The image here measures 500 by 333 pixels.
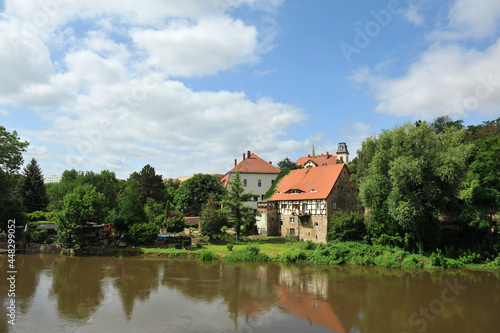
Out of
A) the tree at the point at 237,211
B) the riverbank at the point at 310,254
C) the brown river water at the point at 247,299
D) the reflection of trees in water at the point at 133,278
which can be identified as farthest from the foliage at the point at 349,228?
the reflection of trees in water at the point at 133,278

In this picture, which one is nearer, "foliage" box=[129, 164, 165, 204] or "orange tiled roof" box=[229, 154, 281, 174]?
"orange tiled roof" box=[229, 154, 281, 174]

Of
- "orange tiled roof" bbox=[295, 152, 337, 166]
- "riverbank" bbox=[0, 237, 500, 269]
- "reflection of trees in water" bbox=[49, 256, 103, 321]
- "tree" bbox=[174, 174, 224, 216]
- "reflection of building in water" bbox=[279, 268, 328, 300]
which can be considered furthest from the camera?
"orange tiled roof" bbox=[295, 152, 337, 166]

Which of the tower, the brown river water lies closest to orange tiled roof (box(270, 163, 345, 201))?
the brown river water

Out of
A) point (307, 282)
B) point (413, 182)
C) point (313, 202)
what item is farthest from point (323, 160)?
point (307, 282)

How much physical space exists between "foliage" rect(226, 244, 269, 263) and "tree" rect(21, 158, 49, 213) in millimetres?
44092

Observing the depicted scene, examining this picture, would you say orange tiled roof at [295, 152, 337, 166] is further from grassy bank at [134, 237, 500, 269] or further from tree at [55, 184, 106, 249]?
tree at [55, 184, 106, 249]

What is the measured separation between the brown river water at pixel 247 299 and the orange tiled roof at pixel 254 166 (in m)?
30.5

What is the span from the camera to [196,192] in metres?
52.8

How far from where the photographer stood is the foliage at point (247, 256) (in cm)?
3141

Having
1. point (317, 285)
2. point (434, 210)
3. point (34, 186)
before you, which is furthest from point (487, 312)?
point (34, 186)

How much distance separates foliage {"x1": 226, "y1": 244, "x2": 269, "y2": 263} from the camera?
31.4 meters

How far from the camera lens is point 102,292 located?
65.4 ft

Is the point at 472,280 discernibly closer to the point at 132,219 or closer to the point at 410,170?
the point at 410,170

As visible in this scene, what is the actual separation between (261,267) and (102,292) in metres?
13.0
